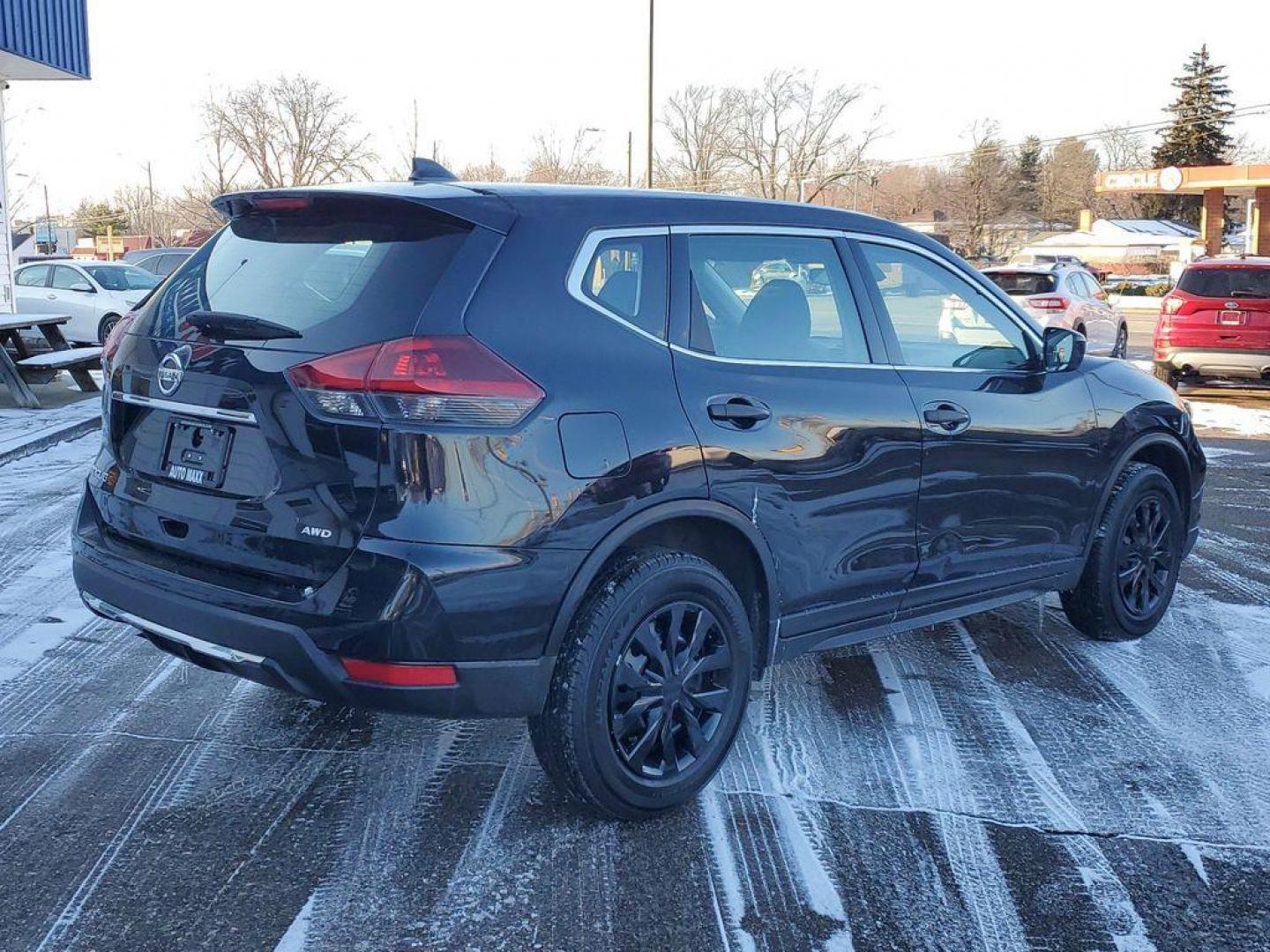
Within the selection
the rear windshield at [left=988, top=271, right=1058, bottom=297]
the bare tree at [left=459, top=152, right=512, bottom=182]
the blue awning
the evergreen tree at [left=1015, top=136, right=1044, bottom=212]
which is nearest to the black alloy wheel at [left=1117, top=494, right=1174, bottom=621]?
the rear windshield at [left=988, top=271, right=1058, bottom=297]

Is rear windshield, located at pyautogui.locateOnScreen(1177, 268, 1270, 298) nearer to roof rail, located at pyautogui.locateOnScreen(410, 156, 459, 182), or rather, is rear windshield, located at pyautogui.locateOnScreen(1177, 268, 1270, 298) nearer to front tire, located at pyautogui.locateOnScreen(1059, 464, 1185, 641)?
front tire, located at pyautogui.locateOnScreen(1059, 464, 1185, 641)

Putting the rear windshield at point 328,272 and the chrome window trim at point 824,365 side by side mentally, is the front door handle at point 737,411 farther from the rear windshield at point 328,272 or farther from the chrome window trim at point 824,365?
the rear windshield at point 328,272

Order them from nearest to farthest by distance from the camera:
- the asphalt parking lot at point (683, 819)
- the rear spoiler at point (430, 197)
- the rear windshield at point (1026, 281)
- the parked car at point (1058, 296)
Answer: the asphalt parking lot at point (683, 819) → the rear spoiler at point (430, 197) → the parked car at point (1058, 296) → the rear windshield at point (1026, 281)

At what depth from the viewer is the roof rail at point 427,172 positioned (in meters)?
3.95

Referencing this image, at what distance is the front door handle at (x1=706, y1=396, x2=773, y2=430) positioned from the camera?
11.9ft

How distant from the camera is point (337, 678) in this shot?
10.4 feet

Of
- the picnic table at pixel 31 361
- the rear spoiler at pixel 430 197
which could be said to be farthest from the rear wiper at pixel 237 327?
the picnic table at pixel 31 361

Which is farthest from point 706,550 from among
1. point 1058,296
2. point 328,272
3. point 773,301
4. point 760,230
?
point 1058,296

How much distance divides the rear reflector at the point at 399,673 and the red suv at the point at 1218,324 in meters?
13.6

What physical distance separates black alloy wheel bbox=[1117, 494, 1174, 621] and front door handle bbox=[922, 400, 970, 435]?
1.31 metres

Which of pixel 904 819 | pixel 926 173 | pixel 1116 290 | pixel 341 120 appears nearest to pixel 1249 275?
pixel 904 819

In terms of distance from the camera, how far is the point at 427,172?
13.1ft

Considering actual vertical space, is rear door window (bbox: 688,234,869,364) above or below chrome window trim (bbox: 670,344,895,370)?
above

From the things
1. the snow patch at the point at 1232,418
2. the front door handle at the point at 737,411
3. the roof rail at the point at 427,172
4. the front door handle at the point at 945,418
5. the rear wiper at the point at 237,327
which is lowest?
the snow patch at the point at 1232,418
